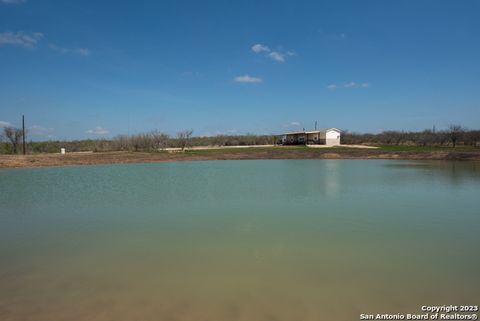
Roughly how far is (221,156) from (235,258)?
4426cm

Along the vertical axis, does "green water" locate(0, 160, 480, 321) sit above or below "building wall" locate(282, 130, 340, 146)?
below

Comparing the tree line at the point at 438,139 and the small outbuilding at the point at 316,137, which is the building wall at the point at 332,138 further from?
the tree line at the point at 438,139

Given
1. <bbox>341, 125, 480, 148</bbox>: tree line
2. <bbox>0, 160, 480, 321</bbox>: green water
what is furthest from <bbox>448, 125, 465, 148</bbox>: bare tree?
<bbox>0, 160, 480, 321</bbox>: green water

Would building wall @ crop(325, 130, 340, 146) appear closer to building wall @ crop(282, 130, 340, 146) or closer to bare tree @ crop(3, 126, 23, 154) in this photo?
building wall @ crop(282, 130, 340, 146)

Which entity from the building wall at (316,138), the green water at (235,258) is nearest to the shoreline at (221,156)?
the building wall at (316,138)

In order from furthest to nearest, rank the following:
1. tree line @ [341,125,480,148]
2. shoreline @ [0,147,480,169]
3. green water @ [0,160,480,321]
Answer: tree line @ [341,125,480,148]
shoreline @ [0,147,480,169]
green water @ [0,160,480,321]

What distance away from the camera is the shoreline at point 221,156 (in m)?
39.0

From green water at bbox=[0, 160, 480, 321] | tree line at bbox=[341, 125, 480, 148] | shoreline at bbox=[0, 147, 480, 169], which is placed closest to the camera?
green water at bbox=[0, 160, 480, 321]

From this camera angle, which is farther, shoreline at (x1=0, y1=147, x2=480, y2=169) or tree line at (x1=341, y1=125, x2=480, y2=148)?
tree line at (x1=341, y1=125, x2=480, y2=148)

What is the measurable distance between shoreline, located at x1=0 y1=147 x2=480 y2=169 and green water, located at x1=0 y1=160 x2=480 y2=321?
96.1 ft

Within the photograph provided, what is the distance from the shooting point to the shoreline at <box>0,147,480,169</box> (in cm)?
3897

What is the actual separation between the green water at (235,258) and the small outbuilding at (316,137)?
52.4m

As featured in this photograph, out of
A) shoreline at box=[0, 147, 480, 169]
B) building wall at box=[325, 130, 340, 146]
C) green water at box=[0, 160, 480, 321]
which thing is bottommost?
green water at box=[0, 160, 480, 321]

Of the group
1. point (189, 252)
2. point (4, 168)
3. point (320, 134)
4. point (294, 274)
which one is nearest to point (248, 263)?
point (294, 274)
